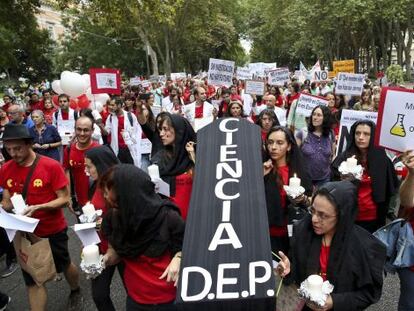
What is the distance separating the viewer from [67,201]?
3826 millimetres

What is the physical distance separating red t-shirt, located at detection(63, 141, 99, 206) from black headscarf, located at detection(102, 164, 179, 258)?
2.35 metres

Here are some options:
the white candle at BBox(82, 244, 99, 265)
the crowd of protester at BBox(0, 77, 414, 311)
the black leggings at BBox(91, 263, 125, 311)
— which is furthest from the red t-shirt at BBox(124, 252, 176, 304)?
the black leggings at BBox(91, 263, 125, 311)

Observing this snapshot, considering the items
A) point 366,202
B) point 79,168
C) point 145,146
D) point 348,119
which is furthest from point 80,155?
point 348,119

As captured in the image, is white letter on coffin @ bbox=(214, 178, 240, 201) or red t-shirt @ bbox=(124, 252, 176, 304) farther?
red t-shirt @ bbox=(124, 252, 176, 304)

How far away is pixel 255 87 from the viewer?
10.2 meters

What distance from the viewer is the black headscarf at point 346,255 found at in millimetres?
2488

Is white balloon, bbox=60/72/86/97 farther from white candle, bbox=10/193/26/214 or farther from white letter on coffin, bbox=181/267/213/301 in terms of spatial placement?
white letter on coffin, bbox=181/267/213/301

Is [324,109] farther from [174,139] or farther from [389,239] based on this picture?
[389,239]

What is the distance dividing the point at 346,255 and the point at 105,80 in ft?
24.9

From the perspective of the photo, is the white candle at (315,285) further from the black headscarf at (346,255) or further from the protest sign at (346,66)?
the protest sign at (346,66)

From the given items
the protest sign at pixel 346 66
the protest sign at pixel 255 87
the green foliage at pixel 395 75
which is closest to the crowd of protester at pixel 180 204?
the protest sign at pixel 255 87

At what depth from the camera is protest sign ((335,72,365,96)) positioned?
10141 millimetres

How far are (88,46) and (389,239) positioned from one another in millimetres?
52470

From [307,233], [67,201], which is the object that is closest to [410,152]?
[307,233]
